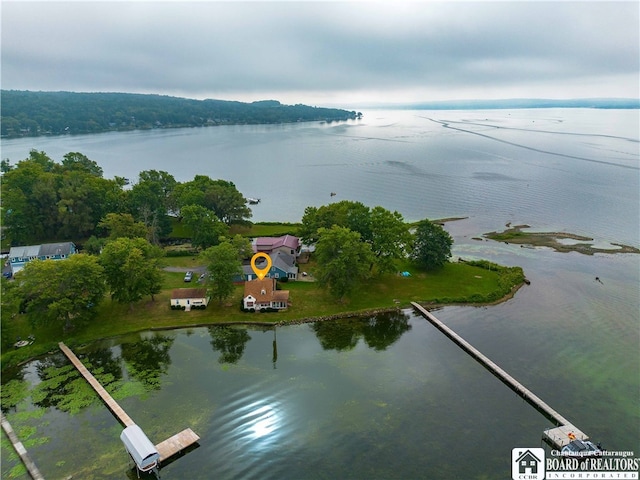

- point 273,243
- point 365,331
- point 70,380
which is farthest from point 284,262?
point 70,380

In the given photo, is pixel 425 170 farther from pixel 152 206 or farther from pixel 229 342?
pixel 229 342

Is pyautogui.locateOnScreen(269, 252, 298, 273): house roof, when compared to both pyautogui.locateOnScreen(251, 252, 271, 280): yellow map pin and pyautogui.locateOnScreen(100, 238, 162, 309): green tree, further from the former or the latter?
pyautogui.locateOnScreen(100, 238, 162, 309): green tree

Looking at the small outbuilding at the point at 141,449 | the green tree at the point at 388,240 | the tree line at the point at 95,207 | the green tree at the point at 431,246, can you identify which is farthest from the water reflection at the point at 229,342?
the green tree at the point at 431,246

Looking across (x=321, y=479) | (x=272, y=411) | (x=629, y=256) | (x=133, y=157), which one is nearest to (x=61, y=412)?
(x=272, y=411)

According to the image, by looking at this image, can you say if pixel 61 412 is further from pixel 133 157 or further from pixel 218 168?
pixel 133 157

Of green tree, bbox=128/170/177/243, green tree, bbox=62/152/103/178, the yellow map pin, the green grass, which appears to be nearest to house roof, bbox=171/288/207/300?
the green grass

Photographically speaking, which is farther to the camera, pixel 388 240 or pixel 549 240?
pixel 549 240
